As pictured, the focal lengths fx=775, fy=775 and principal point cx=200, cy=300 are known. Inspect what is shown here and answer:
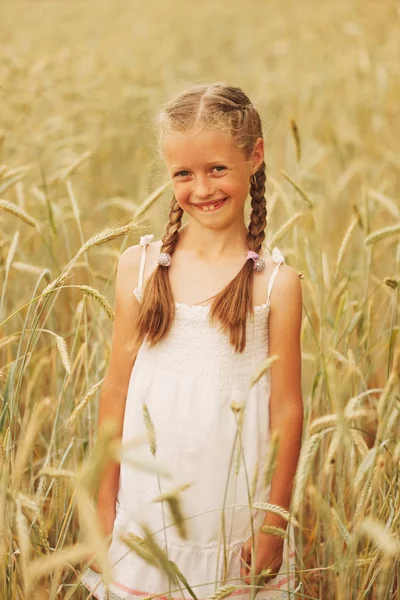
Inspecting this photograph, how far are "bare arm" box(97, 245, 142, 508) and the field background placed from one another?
0.22 ft

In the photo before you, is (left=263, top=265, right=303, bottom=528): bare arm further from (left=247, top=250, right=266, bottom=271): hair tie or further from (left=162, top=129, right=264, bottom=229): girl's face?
(left=162, top=129, right=264, bottom=229): girl's face

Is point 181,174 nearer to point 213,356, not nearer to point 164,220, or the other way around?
point 213,356

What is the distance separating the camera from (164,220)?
288 centimetres

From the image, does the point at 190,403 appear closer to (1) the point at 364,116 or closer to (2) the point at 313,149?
(2) the point at 313,149

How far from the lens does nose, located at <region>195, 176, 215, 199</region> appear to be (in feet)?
4.20

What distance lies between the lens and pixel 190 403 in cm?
133

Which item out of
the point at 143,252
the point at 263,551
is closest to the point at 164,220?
the point at 143,252

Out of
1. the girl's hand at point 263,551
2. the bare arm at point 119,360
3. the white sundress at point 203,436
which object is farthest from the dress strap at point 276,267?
the girl's hand at point 263,551

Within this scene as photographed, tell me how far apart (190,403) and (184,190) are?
36 cm

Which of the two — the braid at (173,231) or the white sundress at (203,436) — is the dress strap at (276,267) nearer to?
the white sundress at (203,436)

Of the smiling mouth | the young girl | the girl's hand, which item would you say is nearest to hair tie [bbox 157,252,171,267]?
the young girl

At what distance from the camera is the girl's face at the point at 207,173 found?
4.22 ft

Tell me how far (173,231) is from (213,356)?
0.24m

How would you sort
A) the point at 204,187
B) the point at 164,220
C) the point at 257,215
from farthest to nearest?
the point at 164,220 → the point at 257,215 → the point at 204,187
